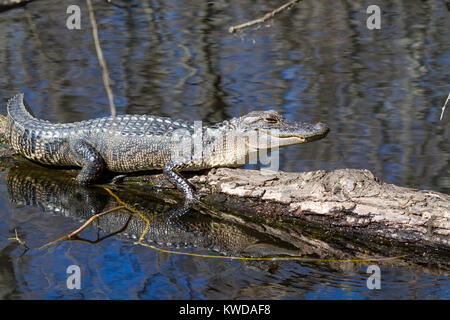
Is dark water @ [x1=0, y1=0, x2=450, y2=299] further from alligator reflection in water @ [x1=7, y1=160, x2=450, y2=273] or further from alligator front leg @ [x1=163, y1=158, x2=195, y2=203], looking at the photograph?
alligator front leg @ [x1=163, y1=158, x2=195, y2=203]

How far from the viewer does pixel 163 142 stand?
19.7ft

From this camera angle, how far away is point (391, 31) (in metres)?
12.6

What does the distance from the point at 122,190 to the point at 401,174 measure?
3.15 m

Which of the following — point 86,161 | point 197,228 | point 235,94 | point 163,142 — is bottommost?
point 197,228

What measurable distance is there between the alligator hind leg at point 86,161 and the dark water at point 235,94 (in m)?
0.57

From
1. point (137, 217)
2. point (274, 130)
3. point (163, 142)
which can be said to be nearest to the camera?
point (137, 217)

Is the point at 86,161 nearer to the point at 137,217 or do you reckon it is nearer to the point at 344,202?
the point at 137,217

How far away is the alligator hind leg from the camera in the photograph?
19.6ft

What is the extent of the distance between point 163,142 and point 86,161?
0.83 meters

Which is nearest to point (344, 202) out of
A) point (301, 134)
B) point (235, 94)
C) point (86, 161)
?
point (301, 134)

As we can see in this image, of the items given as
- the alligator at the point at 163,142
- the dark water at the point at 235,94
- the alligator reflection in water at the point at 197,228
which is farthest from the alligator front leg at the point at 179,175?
the dark water at the point at 235,94

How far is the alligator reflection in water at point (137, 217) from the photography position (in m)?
5.04

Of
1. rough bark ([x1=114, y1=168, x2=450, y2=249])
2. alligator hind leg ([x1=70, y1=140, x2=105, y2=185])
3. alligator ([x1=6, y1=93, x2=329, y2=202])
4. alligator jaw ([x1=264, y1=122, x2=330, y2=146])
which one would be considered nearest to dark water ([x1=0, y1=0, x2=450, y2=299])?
rough bark ([x1=114, y1=168, x2=450, y2=249])
